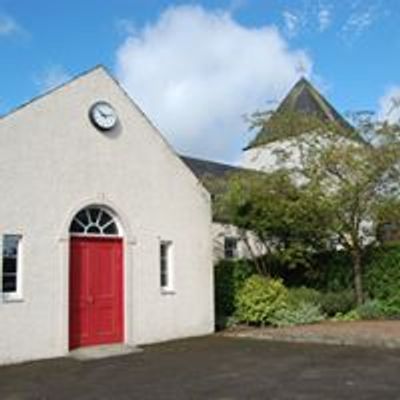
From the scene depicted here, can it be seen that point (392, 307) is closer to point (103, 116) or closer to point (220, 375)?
point (220, 375)

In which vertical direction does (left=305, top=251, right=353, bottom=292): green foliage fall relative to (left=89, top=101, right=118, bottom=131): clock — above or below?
below

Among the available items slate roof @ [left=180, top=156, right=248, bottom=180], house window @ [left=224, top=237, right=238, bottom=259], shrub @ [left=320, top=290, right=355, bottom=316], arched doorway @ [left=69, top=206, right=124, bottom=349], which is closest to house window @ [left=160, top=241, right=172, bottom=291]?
arched doorway @ [left=69, top=206, right=124, bottom=349]

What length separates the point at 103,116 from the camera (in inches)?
632

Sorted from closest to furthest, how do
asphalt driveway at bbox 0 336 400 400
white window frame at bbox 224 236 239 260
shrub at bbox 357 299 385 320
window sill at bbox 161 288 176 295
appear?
1. asphalt driveway at bbox 0 336 400 400
2. window sill at bbox 161 288 176 295
3. shrub at bbox 357 299 385 320
4. white window frame at bbox 224 236 239 260

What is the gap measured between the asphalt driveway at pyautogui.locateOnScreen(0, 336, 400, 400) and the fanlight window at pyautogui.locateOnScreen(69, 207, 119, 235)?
2.95 m

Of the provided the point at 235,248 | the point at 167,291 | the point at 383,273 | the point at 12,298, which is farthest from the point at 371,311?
the point at 12,298

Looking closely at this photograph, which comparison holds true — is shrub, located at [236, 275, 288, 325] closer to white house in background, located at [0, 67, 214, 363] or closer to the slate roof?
white house in background, located at [0, 67, 214, 363]

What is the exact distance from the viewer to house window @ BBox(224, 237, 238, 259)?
26562 mm

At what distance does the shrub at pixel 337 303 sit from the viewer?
798 inches

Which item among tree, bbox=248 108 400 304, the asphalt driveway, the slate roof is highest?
the slate roof

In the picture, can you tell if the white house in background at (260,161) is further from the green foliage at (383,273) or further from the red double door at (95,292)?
the red double door at (95,292)

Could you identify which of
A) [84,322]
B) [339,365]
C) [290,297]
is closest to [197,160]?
[290,297]

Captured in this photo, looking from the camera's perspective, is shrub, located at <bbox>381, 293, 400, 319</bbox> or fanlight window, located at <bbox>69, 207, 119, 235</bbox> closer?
fanlight window, located at <bbox>69, 207, 119, 235</bbox>

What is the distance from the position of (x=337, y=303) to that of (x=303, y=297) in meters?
1.05
